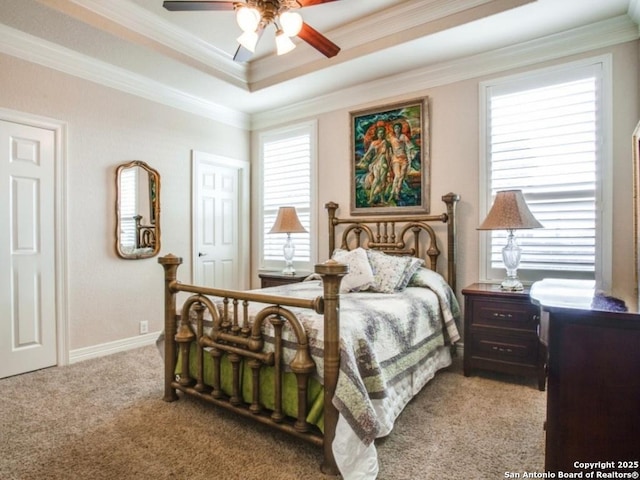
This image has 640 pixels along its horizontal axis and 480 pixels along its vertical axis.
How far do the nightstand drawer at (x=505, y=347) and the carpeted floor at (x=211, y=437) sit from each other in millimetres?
205

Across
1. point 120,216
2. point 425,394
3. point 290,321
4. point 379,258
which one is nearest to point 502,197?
point 379,258

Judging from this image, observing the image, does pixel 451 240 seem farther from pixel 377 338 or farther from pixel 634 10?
pixel 634 10

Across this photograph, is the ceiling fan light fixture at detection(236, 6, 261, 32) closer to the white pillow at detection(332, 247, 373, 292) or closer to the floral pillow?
the white pillow at detection(332, 247, 373, 292)

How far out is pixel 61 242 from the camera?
3186mm

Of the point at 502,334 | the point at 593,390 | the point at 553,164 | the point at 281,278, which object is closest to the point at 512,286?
the point at 502,334

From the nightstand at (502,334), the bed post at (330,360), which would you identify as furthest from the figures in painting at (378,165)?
the bed post at (330,360)

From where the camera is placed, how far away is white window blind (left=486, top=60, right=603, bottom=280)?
2.85m

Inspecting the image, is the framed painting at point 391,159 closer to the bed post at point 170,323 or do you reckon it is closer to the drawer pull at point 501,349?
the drawer pull at point 501,349

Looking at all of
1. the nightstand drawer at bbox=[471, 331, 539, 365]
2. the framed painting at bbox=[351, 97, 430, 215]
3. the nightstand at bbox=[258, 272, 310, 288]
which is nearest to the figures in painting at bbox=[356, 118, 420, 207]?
the framed painting at bbox=[351, 97, 430, 215]

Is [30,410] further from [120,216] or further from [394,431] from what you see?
[394,431]

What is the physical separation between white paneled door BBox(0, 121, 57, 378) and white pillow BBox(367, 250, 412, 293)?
279cm

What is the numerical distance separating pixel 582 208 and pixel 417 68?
1963 mm

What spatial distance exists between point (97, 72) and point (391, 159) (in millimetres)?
2949

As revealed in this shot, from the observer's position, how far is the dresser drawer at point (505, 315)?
8.73 ft
